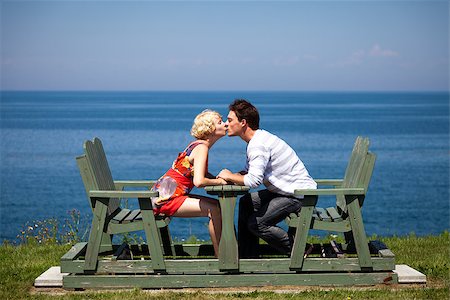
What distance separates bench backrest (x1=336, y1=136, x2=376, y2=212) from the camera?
7191 mm

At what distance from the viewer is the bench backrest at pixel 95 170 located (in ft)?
23.5

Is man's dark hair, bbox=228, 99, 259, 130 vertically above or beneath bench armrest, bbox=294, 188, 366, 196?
above

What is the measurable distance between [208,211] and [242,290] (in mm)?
799

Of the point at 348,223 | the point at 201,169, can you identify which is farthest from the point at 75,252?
the point at 348,223

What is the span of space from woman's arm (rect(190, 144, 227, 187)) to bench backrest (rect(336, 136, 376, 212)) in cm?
122

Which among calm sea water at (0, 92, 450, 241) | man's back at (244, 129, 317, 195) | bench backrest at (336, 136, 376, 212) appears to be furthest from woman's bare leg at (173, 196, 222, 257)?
calm sea water at (0, 92, 450, 241)

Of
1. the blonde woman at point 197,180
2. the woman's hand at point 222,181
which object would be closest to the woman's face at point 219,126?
the blonde woman at point 197,180

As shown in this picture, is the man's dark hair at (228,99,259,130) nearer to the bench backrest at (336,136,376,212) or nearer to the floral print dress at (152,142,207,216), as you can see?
the floral print dress at (152,142,207,216)

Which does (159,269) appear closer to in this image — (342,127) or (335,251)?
(335,251)

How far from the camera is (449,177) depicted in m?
34.8

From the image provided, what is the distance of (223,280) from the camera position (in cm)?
717

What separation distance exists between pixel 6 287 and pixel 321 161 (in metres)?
31.7

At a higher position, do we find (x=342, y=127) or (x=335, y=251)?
(x=335, y=251)

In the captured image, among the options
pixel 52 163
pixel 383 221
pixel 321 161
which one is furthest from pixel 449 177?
pixel 52 163
